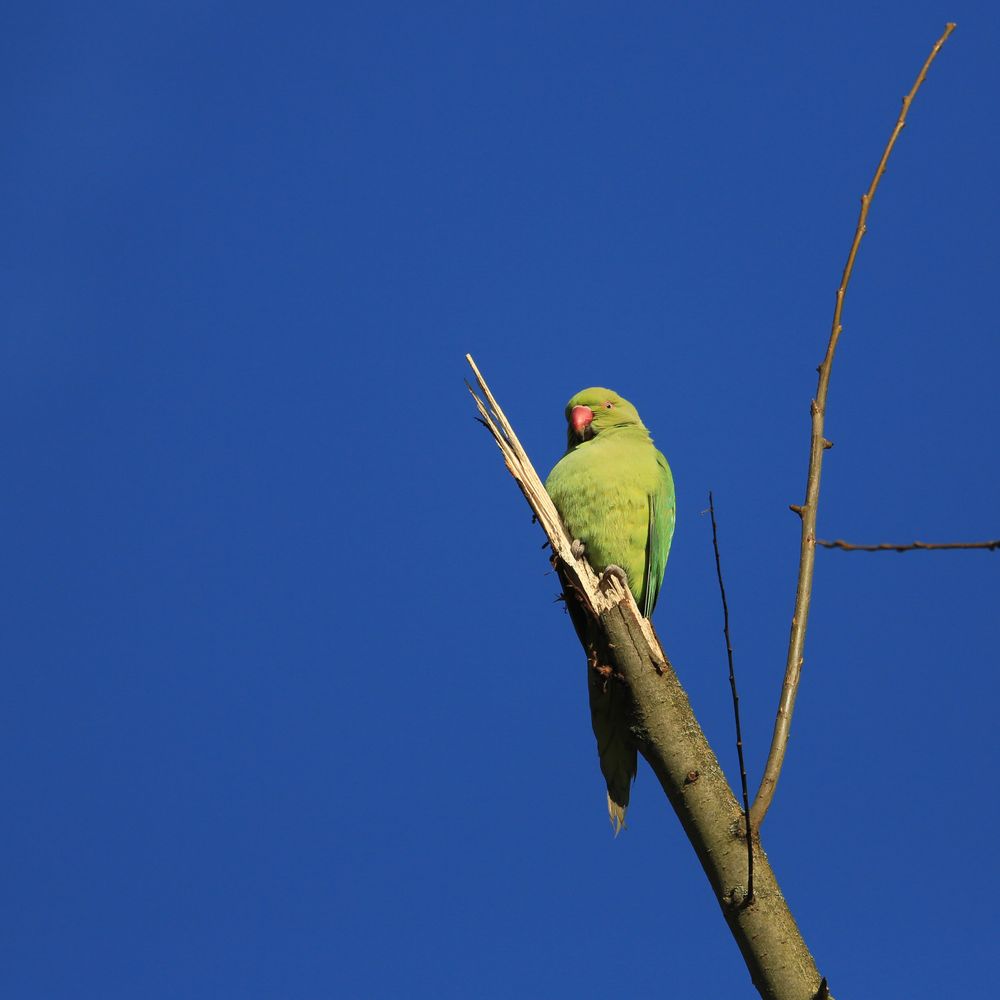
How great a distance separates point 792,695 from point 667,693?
87 centimetres

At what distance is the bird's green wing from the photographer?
575 centimetres

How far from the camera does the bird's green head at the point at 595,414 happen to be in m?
6.32

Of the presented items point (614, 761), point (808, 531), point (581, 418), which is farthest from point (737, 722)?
point (581, 418)

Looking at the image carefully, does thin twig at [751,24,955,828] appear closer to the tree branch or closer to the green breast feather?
the tree branch

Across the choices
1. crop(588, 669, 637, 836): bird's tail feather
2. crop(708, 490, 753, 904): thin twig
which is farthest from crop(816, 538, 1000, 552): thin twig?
crop(588, 669, 637, 836): bird's tail feather

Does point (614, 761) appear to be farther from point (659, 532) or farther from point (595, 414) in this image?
point (595, 414)

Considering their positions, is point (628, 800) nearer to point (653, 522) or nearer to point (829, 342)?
point (653, 522)

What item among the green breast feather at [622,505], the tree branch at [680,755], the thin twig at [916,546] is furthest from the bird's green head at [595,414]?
the thin twig at [916,546]

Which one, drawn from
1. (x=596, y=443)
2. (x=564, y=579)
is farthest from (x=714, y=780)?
(x=596, y=443)

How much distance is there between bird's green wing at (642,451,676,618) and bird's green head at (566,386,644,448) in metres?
0.40

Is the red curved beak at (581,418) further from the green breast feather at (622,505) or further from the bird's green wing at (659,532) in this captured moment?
the bird's green wing at (659,532)

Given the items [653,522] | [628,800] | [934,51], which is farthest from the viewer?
[653,522]

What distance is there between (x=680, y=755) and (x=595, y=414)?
10.1ft

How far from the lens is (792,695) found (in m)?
3.02
